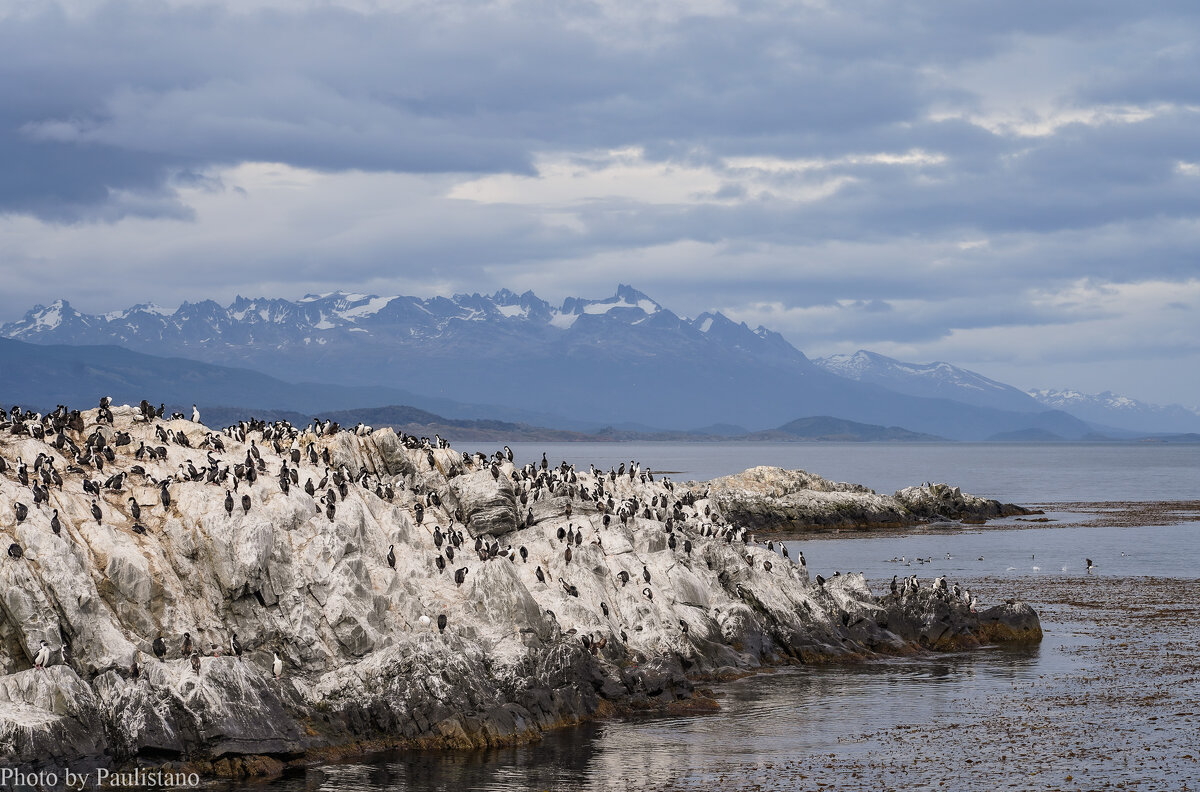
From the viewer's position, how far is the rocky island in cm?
3225

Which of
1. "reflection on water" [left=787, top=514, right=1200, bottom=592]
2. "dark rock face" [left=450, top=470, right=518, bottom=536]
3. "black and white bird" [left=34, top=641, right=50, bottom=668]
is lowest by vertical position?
"reflection on water" [left=787, top=514, right=1200, bottom=592]

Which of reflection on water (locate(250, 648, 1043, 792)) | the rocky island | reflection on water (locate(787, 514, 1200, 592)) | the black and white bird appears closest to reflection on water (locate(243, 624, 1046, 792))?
reflection on water (locate(250, 648, 1043, 792))

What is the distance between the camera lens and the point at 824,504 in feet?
362

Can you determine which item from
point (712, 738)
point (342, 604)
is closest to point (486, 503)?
point (342, 604)

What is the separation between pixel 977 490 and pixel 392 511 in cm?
14218

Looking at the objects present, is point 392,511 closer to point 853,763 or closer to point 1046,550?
point 853,763

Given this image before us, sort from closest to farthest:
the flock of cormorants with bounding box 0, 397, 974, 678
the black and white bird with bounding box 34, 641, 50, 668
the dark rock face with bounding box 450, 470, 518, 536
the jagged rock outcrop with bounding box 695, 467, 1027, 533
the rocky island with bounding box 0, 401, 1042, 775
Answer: the black and white bird with bounding box 34, 641, 50, 668 → the rocky island with bounding box 0, 401, 1042, 775 → the flock of cormorants with bounding box 0, 397, 974, 678 → the dark rock face with bounding box 450, 470, 518, 536 → the jagged rock outcrop with bounding box 695, 467, 1027, 533

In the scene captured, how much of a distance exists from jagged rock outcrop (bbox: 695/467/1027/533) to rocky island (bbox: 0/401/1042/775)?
50.6 metres

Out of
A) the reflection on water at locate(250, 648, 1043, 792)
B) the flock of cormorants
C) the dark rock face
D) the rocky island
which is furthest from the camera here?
the dark rock face

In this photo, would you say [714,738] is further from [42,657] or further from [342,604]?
[42,657]

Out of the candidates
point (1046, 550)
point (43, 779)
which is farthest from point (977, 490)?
point (43, 779)

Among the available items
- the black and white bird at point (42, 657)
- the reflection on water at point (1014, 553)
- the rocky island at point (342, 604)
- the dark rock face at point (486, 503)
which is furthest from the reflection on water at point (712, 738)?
the reflection on water at point (1014, 553)

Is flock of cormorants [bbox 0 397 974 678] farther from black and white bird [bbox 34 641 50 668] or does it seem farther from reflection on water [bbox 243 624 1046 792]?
reflection on water [bbox 243 624 1046 792]

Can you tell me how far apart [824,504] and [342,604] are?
7698 cm
